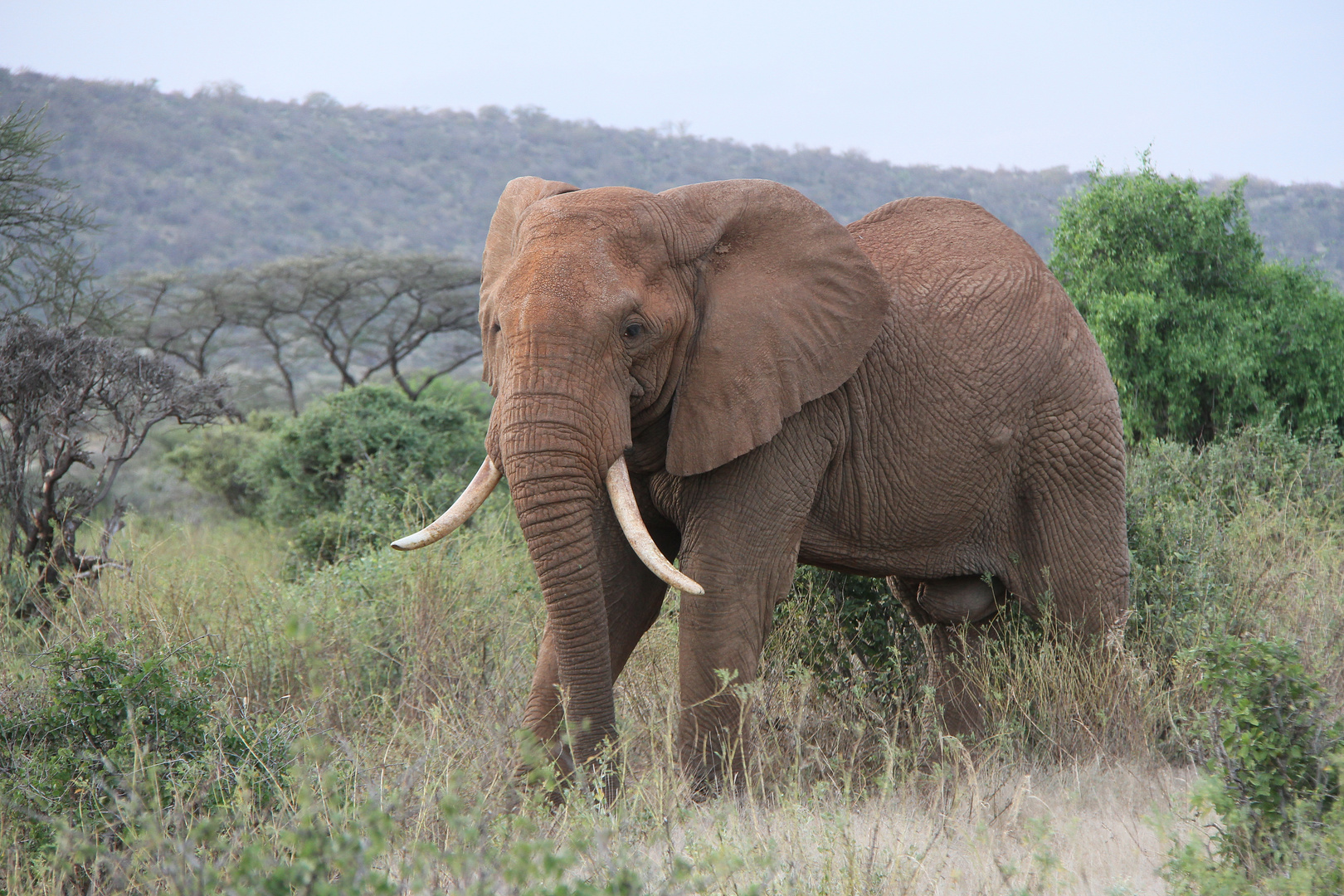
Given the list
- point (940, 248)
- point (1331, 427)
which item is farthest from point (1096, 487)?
point (1331, 427)

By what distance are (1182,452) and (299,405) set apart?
22.4m

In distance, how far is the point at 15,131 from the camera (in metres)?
10.1

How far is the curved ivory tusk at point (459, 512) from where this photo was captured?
385cm

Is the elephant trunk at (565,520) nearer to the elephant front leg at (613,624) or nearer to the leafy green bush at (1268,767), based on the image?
the elephant front leg at (613,624)

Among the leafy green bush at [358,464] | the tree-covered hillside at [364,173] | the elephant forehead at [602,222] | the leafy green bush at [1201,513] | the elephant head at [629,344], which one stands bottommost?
the leafy green bush at [358,464]

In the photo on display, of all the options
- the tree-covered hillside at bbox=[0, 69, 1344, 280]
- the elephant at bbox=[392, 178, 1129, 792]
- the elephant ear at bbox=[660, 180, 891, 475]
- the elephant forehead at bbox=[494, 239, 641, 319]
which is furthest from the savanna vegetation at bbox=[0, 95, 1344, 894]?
the tree-covered hillside at bbox=[0, 69, 1344, 280]

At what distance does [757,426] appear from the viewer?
392 centimetres

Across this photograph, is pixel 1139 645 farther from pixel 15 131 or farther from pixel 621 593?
pixel 15 131

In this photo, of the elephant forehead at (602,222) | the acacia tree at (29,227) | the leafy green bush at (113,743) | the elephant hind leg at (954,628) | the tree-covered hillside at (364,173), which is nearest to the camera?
the leafy green bush at (113,743)

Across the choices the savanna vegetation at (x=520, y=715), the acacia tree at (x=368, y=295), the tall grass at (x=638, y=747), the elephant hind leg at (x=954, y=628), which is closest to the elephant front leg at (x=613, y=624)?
the savanna vegetation at (x=520, y=715)

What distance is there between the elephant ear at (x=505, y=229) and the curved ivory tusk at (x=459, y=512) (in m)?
0.33

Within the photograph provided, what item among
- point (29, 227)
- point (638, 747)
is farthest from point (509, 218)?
point (29, 227)

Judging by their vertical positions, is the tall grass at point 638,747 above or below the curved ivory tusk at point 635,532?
below

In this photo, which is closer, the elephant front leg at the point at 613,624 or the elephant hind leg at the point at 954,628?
the elephant front leg at the point at 613,624
